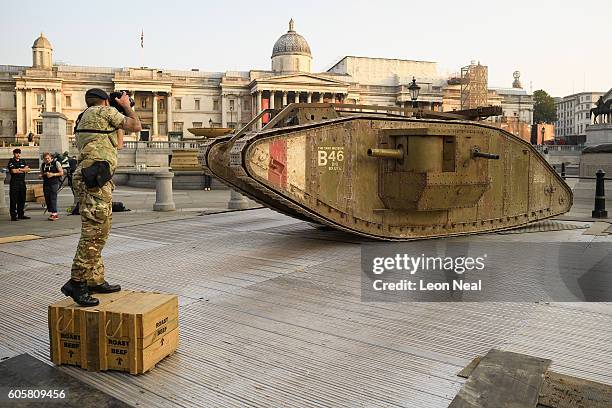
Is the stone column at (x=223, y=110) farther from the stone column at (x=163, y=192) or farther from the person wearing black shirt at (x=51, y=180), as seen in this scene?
the person wearing black shirt at (x=51, y=180)

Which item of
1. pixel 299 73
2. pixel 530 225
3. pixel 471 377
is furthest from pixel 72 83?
pixel 471 377

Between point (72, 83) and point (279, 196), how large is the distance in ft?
→ 261

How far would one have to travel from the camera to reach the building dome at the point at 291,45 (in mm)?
84312

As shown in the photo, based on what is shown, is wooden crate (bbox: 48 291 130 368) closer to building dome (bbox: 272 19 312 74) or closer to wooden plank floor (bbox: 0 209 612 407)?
wooden plank floor (bbox: 0 209 612 407)

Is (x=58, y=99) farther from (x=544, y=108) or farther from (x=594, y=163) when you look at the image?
(x=544, y=108)

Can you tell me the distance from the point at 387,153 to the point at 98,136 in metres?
5.08

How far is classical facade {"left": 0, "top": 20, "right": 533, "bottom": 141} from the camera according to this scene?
76.7 m

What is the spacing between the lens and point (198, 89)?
83.9 metres

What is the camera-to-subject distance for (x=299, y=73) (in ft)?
266

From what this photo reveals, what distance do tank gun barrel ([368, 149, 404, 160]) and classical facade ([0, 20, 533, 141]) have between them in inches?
2834

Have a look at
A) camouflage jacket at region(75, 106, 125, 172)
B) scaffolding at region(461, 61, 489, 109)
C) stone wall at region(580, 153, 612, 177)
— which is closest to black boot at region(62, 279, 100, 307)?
camouflage jacket at region(75, 106, 125, 172)

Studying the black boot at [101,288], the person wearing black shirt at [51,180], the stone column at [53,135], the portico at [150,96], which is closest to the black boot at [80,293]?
the black boot at [101,288]

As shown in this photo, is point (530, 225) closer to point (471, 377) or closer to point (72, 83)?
point (471, 377)

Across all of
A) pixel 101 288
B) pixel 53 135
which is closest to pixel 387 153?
pixel 101 288
